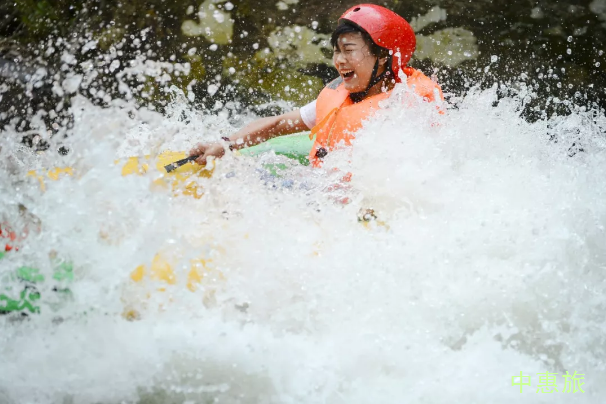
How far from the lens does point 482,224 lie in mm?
2277

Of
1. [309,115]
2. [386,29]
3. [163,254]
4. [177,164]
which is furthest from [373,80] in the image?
[163,254]

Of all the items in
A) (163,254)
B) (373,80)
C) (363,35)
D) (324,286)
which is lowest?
(324,286)

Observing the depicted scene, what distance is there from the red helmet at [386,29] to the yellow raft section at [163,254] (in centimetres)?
95

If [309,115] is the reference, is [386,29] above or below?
above

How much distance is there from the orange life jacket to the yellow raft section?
557 mm

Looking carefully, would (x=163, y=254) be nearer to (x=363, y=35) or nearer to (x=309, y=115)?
(x=309, y=115)

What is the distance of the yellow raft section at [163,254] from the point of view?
2123mm

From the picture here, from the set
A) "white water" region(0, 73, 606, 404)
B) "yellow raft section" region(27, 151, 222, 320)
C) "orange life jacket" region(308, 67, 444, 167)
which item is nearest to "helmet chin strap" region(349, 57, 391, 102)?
"orange life jacket" region(308, 67, 444, 167)

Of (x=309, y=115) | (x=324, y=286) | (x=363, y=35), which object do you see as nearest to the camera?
(x=324, y=286)

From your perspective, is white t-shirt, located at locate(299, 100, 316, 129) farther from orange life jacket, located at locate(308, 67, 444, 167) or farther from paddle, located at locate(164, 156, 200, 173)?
paddle, located at locate(164, 156, 200, 173)

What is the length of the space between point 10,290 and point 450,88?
317cm

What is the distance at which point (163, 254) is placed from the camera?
215cm

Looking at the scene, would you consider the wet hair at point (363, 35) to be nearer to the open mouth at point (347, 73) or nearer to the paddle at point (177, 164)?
the open mouth at point (347, 73)

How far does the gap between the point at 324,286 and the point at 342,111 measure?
0.93 meters
